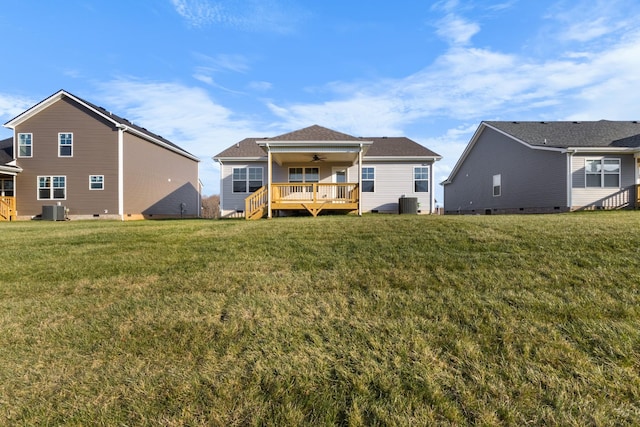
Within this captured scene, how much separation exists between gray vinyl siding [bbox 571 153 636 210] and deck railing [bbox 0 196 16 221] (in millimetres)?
29475

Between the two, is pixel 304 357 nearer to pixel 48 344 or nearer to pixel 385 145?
pixel 48 344

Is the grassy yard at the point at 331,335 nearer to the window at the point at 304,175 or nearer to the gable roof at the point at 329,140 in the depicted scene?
the gable roof at the point at 329,140

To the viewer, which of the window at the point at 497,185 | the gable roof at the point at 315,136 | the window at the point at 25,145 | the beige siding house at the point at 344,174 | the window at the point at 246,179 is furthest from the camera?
the window at the point at 497,185

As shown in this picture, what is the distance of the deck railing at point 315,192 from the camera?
44.2ft

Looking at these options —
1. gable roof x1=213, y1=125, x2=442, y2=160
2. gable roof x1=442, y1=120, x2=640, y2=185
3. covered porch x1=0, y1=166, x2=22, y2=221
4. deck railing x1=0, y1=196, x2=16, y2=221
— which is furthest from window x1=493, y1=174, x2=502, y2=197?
deck railing x1=0, y1=196, x2=16, y2=221

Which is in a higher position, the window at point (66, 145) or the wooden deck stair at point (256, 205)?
the window at point (66, 145)

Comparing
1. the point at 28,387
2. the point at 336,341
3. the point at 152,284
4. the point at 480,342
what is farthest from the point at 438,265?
the point at 28,387

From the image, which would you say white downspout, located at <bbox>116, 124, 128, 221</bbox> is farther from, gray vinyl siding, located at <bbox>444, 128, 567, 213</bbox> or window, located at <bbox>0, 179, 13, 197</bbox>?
gray vinyl siding, located at <bbox>444, 128, 567, 213</bbox>

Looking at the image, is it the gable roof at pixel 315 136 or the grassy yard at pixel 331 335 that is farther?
the gable roof at pixel 315 136

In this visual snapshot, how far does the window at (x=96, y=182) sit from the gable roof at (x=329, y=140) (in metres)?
7.03

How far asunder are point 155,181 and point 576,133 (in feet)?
83.9

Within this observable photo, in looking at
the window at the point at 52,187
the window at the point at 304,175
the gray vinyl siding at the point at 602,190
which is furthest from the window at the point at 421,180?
the window at the point at 52,187

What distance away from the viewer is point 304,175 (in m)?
17.2

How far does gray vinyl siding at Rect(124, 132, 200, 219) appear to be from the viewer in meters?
18.8
